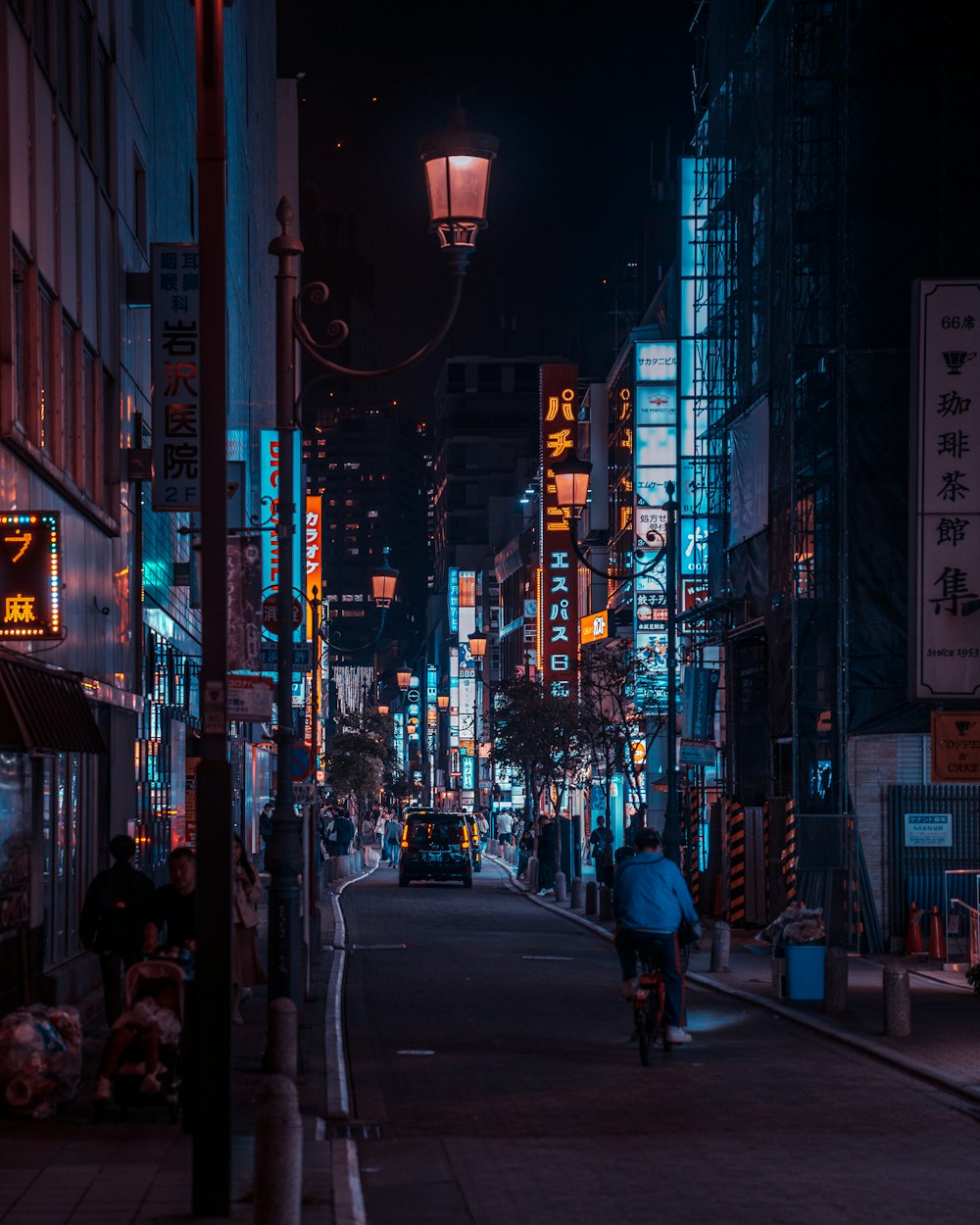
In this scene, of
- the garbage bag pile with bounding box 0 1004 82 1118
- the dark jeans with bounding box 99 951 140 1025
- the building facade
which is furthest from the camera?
the building facade

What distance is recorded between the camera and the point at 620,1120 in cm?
1369

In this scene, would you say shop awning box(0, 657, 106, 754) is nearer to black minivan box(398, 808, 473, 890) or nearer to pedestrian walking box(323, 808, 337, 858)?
black minivan box(398, 808, 473, 890)

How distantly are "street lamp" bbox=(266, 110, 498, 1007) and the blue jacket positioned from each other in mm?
3020

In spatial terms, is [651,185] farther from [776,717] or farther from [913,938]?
[913,938]

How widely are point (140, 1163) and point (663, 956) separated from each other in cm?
694

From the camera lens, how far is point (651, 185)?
84688 mm

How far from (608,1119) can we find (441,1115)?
1.22m

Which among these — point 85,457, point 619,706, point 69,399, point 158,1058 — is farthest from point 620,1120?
point 619,706

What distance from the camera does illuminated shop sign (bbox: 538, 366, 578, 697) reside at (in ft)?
244

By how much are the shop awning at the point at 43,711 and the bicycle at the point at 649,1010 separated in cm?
549

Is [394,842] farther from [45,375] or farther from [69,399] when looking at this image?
[45,375]

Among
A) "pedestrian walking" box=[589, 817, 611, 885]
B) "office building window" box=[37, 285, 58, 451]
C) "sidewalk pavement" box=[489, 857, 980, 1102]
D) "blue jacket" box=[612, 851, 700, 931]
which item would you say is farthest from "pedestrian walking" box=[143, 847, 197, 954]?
"pedestrian walking" box=[589, 817, 611, 885]

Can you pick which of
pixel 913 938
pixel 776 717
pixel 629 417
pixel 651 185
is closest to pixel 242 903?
pixel 913 938

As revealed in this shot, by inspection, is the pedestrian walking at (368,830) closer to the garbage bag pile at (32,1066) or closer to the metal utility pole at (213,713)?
the garbage bag pile at (32,1066)
